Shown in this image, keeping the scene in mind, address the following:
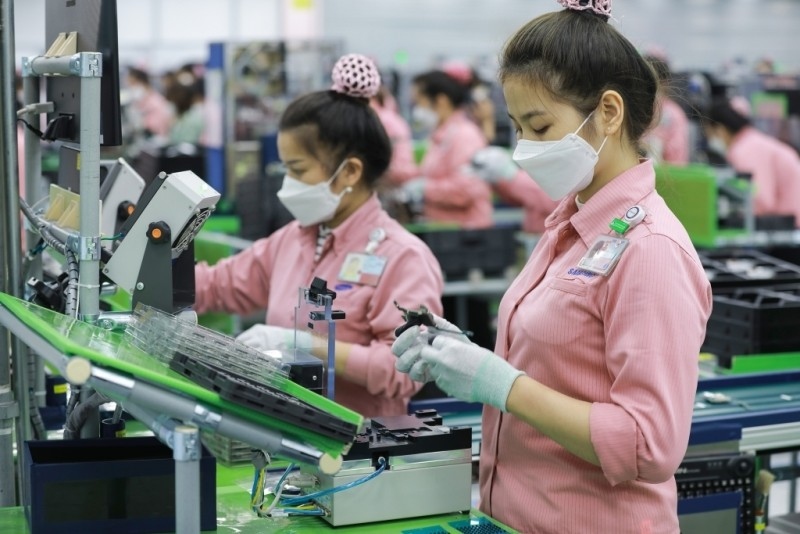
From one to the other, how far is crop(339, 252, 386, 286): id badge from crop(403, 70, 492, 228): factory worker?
4.34 meters

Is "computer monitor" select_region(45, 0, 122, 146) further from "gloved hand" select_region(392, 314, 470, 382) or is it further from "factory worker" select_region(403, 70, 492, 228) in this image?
"factory worker" select_region(403, 70, 492, 228)

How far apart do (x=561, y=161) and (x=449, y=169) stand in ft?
19.0

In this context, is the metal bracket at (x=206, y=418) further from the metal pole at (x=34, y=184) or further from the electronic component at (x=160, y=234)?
the metal pole at (x=34, y=184)

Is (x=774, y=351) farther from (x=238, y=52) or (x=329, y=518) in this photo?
(x=238, y=52)

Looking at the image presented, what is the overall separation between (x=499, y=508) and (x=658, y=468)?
→ 0.37 meters

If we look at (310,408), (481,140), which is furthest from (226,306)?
(481,140)

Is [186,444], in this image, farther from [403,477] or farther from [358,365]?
[358,365]

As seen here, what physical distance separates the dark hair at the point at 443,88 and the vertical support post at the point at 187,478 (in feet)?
21.8

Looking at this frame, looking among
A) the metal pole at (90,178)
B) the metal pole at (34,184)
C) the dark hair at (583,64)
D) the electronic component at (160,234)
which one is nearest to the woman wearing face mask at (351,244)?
the metal pole at (34,184)

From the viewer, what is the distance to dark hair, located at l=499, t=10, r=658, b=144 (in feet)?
6.16

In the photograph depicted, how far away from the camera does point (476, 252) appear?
5809mm

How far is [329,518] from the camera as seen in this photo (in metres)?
1.89

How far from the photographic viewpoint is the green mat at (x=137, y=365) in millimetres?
1502

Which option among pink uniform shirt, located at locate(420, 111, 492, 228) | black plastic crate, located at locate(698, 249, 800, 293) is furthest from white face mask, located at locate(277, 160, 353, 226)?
pink uniform shirt, located at locate(420, 111, 492, 228)
